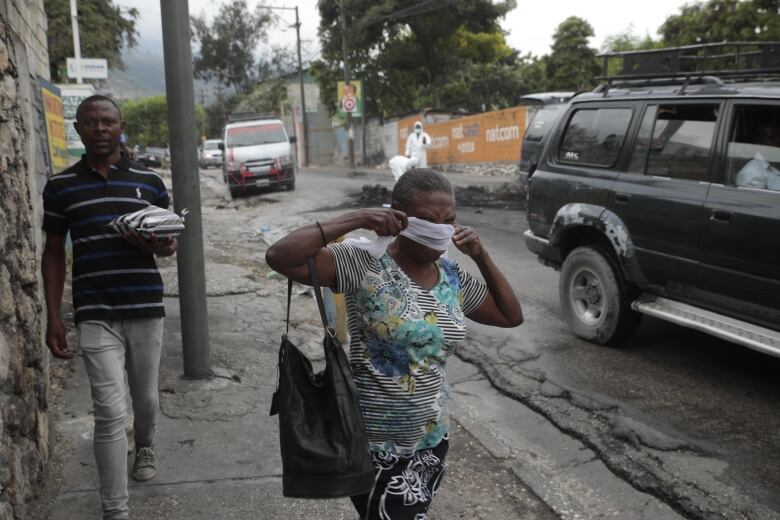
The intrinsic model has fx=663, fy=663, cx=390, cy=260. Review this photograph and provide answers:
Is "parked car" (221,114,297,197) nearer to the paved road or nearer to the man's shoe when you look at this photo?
the paved road

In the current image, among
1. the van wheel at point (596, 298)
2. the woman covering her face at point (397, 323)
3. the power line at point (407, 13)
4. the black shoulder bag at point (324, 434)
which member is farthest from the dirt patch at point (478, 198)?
the power line at point (407, 13)

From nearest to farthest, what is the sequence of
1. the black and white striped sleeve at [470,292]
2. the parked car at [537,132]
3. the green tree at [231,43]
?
the black and white striped sleeve at [470,292]
the parked car at [537,132]
the green tree at [231,43]

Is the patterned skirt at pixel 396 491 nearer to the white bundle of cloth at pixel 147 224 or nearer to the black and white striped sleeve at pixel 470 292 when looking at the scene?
the black and white striped sleeve at pixel 470 292

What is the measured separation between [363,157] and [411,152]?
21005 millimetres

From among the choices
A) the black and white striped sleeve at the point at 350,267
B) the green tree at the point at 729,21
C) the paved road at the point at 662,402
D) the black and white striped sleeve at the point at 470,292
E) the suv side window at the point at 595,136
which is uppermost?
the green tree at the point at 729,21

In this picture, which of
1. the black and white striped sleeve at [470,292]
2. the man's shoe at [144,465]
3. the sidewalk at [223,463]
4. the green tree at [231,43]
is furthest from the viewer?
the green tree at [231,43]

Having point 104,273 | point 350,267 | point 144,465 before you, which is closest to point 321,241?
point 350,267

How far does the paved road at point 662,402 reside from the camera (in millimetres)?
3400

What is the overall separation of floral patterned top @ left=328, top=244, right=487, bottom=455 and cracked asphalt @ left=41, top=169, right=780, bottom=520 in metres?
1.28

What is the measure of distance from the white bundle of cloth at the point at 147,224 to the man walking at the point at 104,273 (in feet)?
0.15

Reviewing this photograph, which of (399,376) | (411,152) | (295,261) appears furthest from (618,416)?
(411,152)

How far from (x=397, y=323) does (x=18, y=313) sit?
1.86m

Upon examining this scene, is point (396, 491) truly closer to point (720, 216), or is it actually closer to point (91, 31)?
point (720, 216)

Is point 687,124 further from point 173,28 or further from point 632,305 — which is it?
point 173,28
